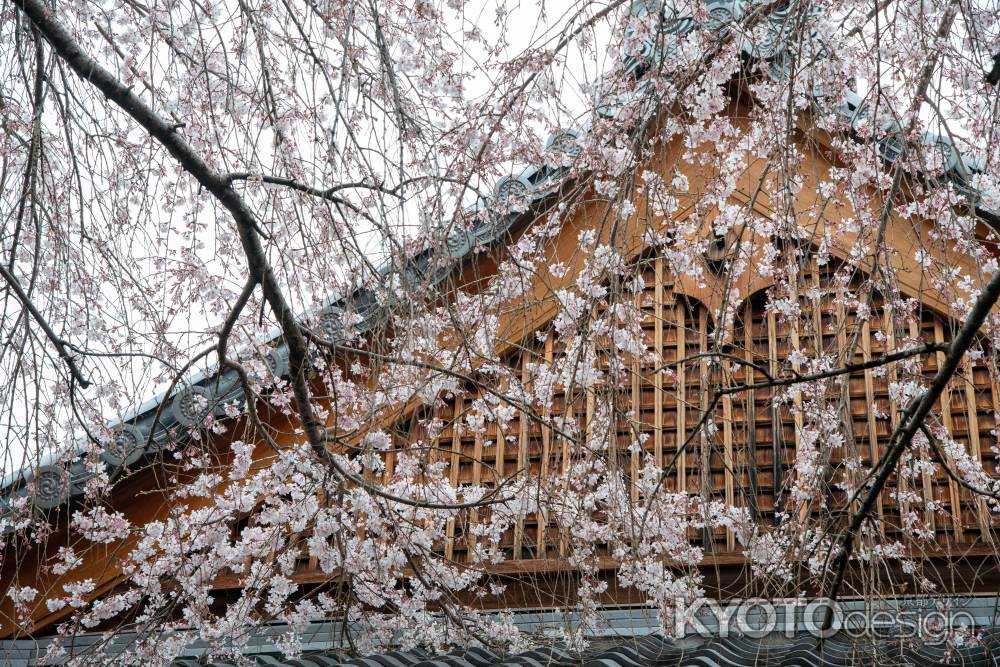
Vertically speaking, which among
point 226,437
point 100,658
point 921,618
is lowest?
point 100,658

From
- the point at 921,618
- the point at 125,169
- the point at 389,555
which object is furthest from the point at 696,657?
the point at 125,169

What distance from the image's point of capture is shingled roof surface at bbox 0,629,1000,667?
3.56 metres

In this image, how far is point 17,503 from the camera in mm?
4109

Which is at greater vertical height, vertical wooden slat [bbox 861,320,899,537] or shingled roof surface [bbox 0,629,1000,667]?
vertical wooden slat [bbox 861,320,899,537]

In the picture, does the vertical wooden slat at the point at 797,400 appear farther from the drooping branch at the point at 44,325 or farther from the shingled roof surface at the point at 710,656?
the drooping branch at the point at 44,325

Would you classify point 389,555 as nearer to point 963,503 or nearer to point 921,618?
point 921,618

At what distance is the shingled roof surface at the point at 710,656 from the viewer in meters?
3.56

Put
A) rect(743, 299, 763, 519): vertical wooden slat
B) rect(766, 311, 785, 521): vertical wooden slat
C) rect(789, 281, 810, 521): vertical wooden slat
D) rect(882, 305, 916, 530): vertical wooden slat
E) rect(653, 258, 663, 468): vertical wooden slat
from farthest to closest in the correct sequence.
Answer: rect(653, 258, 663, 468): vertical wooden slat, rect(743, 299, 763, 519): vertical wooden slat, rect(766, 311, 785, 521): vertical wooden slat, rect(789, 281, 810, 521): vertical wooden slat, rect(882, 305, 916, 530): vertical wooden slat

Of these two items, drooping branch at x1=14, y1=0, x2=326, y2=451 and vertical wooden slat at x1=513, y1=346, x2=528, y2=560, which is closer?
drooping branch at x1=14, y1=0, x2=326, y2=451

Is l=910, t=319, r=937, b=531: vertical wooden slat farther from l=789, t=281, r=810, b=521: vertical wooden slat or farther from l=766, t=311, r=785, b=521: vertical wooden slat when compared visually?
l=766, t=311, r=785, b=521: vertical wooden slat

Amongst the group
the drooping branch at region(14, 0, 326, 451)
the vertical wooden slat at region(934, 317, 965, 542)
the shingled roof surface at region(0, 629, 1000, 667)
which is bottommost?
the shingled roof surface at region(0, 629, 1000, 667)

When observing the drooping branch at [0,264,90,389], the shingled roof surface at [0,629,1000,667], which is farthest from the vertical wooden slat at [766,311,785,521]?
the drooping branch at [0,264,90,389]

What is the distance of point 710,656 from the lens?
383cm

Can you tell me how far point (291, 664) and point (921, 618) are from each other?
2495 millimetres
